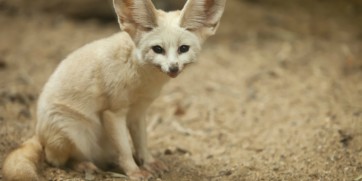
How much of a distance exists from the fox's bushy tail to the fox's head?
1.14 m

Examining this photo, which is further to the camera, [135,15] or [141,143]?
[141,143]

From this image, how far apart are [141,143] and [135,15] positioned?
116 centimetres

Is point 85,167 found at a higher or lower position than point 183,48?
lower

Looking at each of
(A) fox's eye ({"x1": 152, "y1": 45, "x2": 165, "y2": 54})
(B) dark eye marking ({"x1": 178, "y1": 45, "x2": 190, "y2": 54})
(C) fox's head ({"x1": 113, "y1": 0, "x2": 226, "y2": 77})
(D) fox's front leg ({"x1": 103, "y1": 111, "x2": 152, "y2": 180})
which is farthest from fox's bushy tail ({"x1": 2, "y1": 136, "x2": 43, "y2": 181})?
(B) dark eye marking ({"x1": 178, "y1": 45, "x2": 190, "y2": 54})

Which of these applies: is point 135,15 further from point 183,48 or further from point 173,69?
point 173,69

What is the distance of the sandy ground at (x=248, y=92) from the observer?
4309 millimetres

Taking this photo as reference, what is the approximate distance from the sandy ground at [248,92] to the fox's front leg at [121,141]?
0.17 meters

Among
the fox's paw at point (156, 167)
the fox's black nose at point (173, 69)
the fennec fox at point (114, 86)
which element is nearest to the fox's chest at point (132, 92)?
the fennec fox at point (114, 86)

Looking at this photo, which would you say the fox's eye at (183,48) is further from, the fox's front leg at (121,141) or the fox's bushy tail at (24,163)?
the fox's bushy tail at (24,163)

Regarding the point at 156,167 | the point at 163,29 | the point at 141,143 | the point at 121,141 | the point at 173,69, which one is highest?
the point at 163,29

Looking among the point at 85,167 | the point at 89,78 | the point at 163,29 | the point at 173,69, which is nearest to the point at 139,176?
the point at 85,167

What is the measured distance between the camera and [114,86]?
385 centimetres

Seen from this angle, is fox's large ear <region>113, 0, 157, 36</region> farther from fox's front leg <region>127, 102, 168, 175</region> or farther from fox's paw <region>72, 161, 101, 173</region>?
fox's paw <region>72, 161, 101, 173</region>

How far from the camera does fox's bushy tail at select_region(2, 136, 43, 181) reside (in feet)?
11.2
